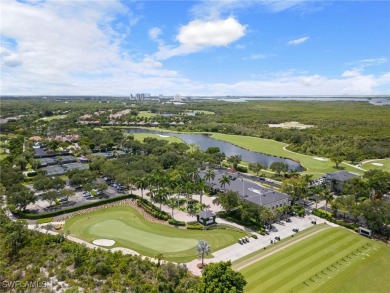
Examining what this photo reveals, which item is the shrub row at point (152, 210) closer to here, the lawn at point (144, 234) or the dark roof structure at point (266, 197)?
the lawn at point (144, 234)

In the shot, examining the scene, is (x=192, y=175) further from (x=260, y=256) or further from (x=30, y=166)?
(x=30, y=166)

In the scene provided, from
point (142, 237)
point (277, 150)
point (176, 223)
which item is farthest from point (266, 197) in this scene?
point (277, 150)

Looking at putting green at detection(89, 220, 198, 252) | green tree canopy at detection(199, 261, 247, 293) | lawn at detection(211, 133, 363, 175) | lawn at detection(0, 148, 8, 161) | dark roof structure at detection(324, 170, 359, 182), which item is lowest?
lawn at detection(211, 133, 363, 175)

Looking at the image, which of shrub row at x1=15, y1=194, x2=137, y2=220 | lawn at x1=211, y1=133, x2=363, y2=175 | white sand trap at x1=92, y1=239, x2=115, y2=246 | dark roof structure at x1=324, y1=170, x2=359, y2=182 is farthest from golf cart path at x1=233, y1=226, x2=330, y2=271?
lawn at x1=211, y1=133, x2=363, y2=175

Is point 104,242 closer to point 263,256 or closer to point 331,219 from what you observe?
point 263,256

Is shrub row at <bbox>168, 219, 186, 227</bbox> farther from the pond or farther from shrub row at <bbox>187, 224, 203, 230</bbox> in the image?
the pond

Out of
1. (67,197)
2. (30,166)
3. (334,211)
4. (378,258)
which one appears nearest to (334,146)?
(334,211)
